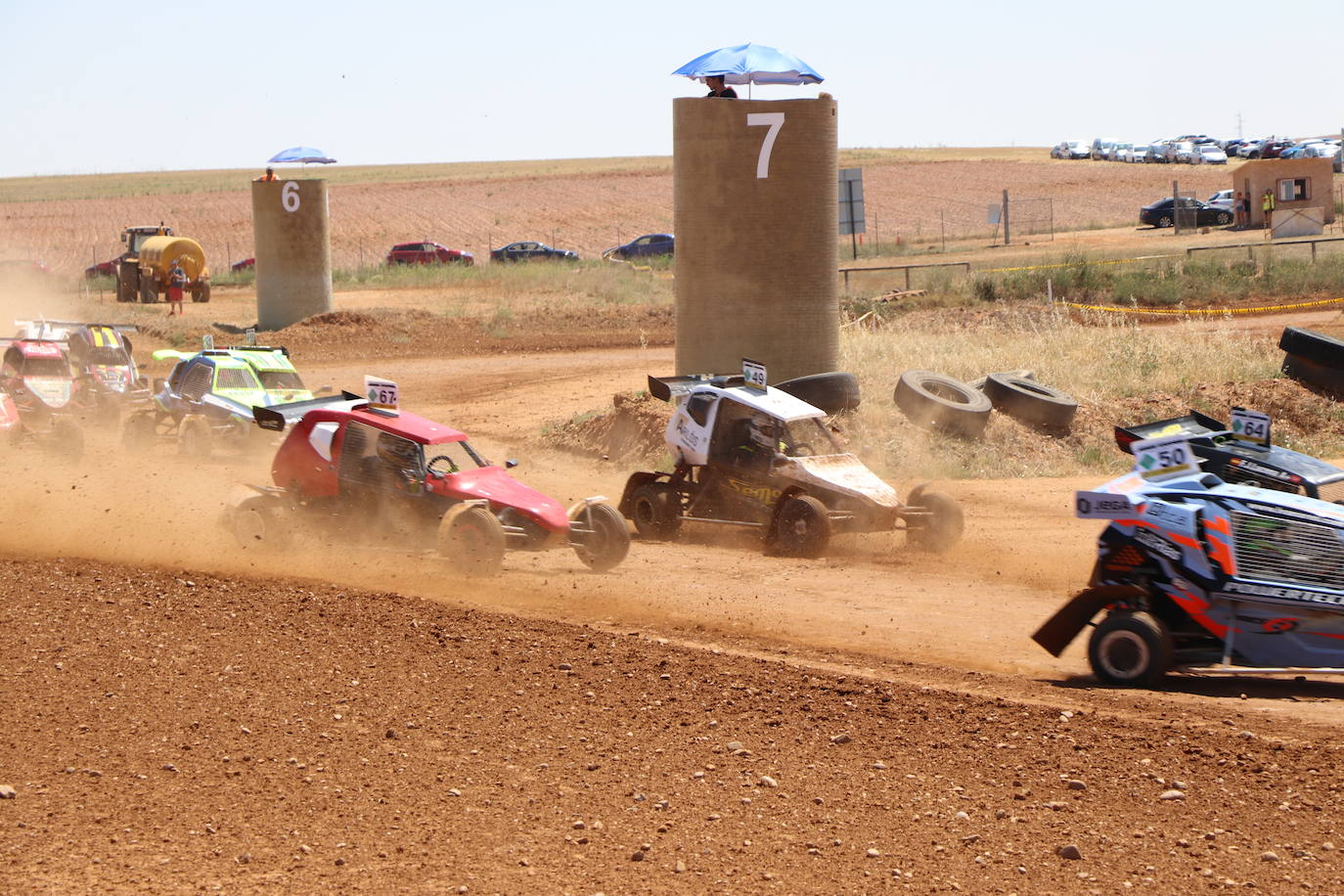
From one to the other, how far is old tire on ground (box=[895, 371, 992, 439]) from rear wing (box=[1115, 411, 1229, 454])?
24.8 ft

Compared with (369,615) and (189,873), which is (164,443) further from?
(189,873)

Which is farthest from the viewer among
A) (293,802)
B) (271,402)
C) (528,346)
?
(528,346)

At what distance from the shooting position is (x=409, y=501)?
12672mm

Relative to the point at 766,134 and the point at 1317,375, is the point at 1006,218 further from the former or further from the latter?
the point at 766,134

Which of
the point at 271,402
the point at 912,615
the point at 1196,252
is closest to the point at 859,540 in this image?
the point at 912,615

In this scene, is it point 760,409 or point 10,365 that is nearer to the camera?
point 760,409

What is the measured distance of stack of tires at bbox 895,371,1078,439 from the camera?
17672 mm

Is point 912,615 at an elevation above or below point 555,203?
below

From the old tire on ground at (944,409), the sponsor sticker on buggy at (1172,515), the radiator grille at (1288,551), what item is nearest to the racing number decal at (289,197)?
the old tire on ground at (944,409)

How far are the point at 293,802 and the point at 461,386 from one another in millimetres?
21032

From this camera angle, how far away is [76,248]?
2884 inches

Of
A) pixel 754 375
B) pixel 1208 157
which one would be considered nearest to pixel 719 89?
pixel 754 375

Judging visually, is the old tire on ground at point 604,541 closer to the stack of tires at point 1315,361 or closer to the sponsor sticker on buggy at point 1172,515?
the sponsor sticker on buggy at point 1172,515

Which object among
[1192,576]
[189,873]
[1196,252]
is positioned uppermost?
[1196,252]
